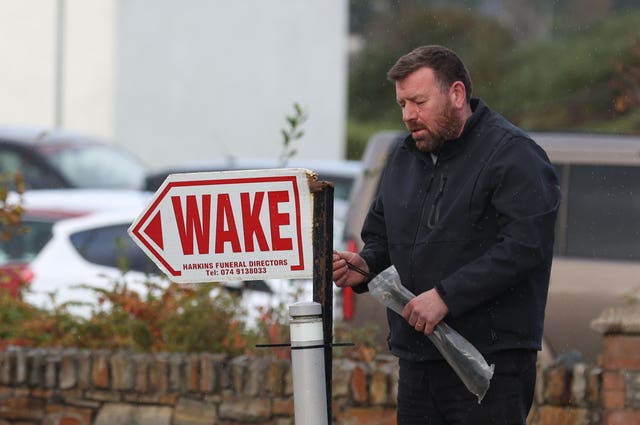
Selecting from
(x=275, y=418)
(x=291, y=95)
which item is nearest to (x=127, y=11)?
(x=291, y=95)

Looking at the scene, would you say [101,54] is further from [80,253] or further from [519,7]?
[519,7]

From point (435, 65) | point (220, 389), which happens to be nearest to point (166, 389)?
point (220, 389)

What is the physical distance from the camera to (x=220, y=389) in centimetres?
664

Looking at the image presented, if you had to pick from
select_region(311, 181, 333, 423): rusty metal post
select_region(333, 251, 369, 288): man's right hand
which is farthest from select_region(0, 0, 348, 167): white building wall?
select_region(311, 181, 333, 423): rusty metal post

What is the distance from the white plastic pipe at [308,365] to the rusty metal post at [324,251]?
0.10 meters

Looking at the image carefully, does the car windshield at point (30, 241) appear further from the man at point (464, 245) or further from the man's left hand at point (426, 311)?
the man's left hand at point (426, 311)

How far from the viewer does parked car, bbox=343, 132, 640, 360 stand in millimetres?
8008

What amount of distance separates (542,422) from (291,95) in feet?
63.6

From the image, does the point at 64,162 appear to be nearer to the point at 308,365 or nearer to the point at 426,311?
the point at 426,311

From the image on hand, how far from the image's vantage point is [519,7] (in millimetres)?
46188

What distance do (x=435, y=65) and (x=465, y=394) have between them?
1002 millimetres

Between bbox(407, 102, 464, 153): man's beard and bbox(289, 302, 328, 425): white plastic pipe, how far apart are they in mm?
811

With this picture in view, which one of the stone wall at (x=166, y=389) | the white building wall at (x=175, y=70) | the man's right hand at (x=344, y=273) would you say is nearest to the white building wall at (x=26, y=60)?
the white building wall at (x=175, y=70)

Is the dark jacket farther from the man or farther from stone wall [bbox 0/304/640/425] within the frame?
stone wall [bbox 0/304/640/425]
